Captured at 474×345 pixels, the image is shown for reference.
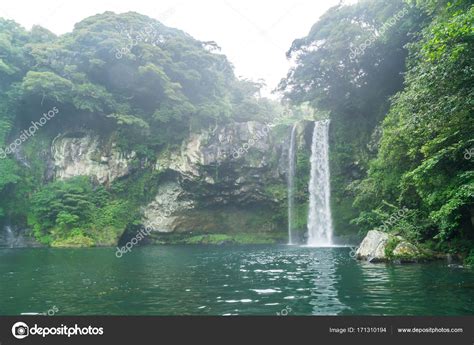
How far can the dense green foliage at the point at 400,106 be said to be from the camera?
9328mm

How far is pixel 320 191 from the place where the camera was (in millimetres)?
30062

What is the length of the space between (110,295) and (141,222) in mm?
24128

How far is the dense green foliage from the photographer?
30.6 feet

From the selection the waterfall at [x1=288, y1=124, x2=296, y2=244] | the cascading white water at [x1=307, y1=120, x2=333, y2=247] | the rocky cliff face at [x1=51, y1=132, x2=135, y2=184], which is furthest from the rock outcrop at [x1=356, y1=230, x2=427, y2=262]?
the rocky cliff face at [x1=51, y1=132, x2=135, y2=184]

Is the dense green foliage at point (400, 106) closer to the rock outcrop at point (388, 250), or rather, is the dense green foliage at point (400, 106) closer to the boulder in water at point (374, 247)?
the rock outcrop at point (388, 250)

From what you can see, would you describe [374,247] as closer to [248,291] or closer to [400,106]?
[400,106]

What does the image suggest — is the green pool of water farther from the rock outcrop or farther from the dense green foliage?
the dense green foliage

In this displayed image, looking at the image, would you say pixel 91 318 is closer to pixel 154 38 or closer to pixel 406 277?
→ pixel 406 277

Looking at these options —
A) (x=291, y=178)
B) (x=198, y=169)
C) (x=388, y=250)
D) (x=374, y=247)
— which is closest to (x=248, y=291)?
(x=388, y=250)

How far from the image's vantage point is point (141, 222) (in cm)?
3116

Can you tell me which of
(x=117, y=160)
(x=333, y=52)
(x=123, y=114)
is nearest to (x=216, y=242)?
(x=117, y=160)

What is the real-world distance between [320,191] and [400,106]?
15.9 metres

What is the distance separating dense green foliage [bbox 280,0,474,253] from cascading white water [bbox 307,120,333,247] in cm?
68

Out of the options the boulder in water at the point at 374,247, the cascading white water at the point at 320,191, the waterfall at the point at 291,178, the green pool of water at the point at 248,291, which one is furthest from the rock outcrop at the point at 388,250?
the waterfall at the point at 291,178
